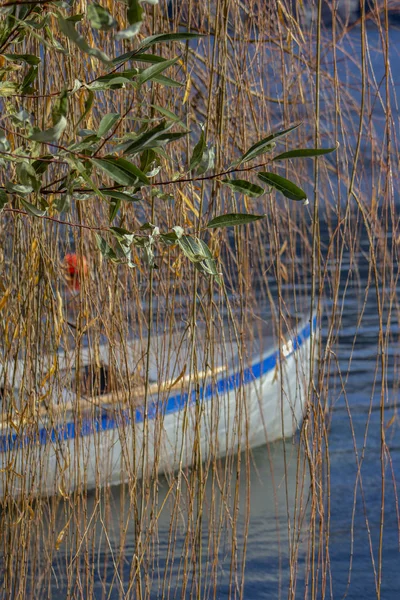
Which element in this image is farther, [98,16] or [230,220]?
[230,220]

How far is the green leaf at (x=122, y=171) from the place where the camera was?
0.71m

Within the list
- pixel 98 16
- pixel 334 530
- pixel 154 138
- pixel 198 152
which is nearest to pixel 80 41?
pixel 98 16

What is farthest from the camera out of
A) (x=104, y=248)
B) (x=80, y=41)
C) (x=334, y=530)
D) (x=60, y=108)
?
(x=334, y=530)

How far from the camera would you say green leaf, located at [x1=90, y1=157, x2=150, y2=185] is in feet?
2.32

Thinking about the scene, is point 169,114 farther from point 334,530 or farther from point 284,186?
point 334,530

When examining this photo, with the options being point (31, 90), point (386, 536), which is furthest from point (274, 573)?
point (31, 90)

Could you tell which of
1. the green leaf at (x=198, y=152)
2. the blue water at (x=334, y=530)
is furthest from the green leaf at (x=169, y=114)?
the blue water at (x=334, y=530)

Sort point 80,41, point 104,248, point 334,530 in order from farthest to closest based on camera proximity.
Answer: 1. point 334,530
2. point 104,248
3. point 80,41

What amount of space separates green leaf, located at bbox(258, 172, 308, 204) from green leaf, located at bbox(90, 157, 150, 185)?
0.48 feet

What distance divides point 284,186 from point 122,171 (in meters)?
0.17

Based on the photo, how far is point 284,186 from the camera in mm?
800

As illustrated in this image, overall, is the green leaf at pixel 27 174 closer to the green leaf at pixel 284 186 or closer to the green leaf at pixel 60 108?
the green leaf at pixel 60 108

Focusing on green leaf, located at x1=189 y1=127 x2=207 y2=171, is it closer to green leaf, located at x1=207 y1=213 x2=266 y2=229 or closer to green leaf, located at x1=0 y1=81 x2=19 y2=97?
green leaf, located at x1=207 y1=213 x2=266 y2=229

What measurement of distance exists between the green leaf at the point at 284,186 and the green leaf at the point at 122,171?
0.15m
